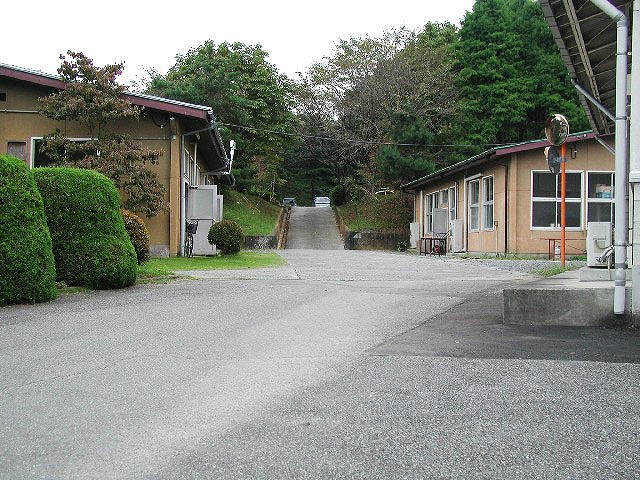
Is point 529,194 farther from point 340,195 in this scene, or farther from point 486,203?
point 340,195

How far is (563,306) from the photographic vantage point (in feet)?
22.9

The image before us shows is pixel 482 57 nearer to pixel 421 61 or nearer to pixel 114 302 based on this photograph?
pixel 421 61

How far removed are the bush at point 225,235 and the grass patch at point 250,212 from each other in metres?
14.2

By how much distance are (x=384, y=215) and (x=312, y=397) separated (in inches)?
1434

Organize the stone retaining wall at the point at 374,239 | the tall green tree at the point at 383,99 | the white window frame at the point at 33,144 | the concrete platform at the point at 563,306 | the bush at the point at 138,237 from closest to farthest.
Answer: the concrete platform at the point at 563,306
the bush at the point at 138,237
the white window frame at the point at 33,144
the stone retaining wall at the point at 374,239
the tall green tree at the point at 383,99

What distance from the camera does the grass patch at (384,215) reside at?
130ft

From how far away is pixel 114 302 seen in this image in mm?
9234

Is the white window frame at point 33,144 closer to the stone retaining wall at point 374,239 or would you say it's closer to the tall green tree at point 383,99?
the stone retaining wall at point 374,239

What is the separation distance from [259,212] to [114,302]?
3334 centimetres

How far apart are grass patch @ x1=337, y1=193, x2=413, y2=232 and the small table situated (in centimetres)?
753

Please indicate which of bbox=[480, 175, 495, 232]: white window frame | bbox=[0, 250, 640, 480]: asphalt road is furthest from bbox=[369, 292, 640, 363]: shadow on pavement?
bbox=[480, 175, 495, 232]: white window frame

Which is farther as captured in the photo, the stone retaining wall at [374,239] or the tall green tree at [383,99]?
the tall green tree at [383,99]

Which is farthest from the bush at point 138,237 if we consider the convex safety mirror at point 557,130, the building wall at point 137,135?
the convex safety mirror at point 557,130

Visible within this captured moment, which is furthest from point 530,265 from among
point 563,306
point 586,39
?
point 563,306
